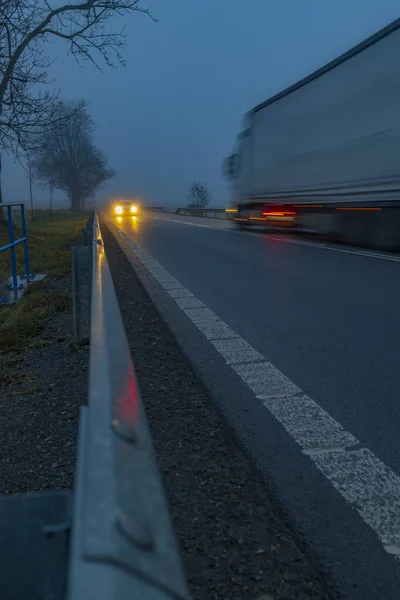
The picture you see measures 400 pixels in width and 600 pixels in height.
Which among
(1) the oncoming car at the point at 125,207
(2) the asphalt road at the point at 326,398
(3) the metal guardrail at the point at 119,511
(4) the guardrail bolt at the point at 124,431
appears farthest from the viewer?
(1) the oncoming car at the point at 125,207

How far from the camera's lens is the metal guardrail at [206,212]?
40500mm

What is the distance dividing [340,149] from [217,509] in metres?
12.9

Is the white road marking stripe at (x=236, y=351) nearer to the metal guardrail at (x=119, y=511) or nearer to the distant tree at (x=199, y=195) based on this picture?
the metal guardrail at (x=119, y=511)

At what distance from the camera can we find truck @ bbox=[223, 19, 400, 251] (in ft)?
40.1

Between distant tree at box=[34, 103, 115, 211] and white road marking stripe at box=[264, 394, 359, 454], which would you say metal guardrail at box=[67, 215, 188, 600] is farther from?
distant tree at box=[34, 103, 115, 211]

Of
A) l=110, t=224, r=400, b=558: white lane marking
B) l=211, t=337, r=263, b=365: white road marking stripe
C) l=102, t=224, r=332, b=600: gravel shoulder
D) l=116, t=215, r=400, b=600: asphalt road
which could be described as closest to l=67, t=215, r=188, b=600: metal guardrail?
l=102, t=224, r=332, b=600: gravel shoulder

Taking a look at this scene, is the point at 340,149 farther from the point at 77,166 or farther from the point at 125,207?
the point at 77,166

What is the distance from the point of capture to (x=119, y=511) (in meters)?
0.91

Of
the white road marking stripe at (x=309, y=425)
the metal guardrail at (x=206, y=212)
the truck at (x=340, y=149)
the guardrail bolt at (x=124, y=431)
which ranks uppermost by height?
the truck at (x=340, y=149)

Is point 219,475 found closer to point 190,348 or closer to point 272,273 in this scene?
point 190,348

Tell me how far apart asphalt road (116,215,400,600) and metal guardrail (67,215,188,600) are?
1.05 meters

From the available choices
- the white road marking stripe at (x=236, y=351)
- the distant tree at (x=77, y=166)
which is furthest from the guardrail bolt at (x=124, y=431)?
the distant tree at (x=77, y=166)

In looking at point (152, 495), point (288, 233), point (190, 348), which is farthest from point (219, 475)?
point (288, 233)

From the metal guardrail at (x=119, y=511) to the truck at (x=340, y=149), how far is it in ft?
38.3
